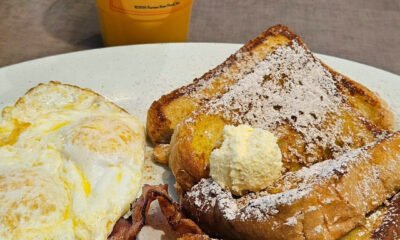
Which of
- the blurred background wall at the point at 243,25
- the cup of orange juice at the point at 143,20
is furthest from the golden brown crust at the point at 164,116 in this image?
the blurred background wall at the point at 243,25

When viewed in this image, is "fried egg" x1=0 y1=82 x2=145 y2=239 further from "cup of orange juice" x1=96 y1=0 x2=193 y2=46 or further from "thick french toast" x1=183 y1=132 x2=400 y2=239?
"cup of orange juice" x1=96 y1=0 x2=193 y2=46

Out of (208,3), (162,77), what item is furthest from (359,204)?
(208,3)

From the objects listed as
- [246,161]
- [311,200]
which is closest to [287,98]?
[246,161]

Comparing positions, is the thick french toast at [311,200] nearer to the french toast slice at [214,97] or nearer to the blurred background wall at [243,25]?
the french toast slice at [214,97]

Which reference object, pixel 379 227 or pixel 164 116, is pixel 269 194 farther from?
pixel 164 116

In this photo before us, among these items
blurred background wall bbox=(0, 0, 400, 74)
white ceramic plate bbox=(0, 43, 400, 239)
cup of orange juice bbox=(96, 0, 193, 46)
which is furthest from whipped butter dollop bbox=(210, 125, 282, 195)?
blurred background wall bbox=(0, 0, 400, 74)

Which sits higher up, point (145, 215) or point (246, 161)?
point (246, 161)

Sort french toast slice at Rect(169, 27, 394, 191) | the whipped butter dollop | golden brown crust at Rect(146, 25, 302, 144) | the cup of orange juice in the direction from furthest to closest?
the cup of orange juice < golden brown crust at Rect(146, 25, 302, 144) < french toast slice at Rect(169, 27, 394, 191) < the whipped butter dollop
